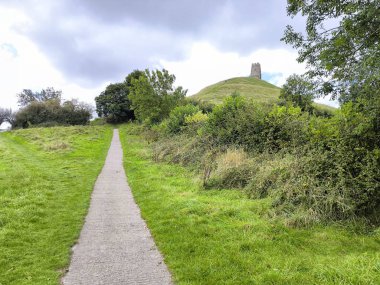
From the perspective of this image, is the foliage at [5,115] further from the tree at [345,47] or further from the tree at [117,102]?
the tree at [345,47]

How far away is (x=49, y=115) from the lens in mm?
61375

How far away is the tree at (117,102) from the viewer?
202 ft

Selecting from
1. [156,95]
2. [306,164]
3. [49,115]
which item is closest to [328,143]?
[306,164]

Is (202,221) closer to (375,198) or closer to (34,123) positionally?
(375,198)

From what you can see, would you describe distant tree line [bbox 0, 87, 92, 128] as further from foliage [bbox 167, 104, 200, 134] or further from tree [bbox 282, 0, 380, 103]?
tree [bbox 282, 0, 380, 103]

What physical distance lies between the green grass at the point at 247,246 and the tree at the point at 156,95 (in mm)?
27486

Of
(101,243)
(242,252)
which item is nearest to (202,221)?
(242,252)

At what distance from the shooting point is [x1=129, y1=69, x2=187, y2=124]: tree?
36.7m

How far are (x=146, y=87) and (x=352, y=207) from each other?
31.9 meters

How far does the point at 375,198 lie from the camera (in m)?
7.60

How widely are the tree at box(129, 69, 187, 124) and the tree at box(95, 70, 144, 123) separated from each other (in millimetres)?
24445

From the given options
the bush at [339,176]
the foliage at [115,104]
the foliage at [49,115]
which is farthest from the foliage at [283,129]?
the foliage at [49,115]

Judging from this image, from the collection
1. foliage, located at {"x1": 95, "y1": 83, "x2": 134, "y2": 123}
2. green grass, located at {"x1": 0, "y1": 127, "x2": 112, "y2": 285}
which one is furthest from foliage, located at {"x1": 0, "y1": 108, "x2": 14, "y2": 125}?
green grass, located at {"x1": 0, "y1": 127, "x2": 112, "y2": 285}

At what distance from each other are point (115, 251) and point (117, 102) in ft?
193
